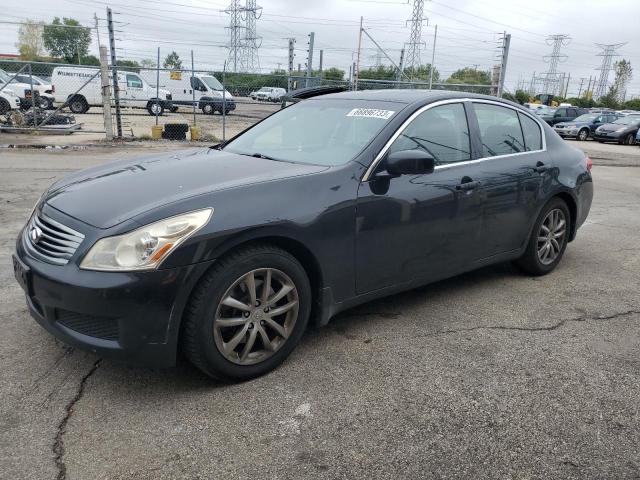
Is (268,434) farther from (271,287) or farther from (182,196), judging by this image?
(182,196)

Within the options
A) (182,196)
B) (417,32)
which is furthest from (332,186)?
(417,32)

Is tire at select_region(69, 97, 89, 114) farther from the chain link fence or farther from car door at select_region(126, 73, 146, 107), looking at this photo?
car door at select_region(126, 73, 146, 107)

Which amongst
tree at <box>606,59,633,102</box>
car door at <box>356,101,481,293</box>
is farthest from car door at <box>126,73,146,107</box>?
tree at <box>606,59,633,102</box>

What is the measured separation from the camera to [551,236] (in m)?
4.82

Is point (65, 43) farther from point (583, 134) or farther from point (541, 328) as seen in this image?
point (541, 328)

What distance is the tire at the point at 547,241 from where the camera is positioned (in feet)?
15.2

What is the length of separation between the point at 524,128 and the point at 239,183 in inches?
111

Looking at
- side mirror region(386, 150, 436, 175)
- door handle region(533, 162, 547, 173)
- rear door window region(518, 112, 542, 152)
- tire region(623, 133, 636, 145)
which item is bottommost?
tire region(623, 133, 636, 145)

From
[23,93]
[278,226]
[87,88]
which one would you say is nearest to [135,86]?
[87,88]

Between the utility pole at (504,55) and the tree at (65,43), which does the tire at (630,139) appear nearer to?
the utility pole at (504,55)

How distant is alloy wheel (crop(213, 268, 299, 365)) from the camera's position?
9.18 feet

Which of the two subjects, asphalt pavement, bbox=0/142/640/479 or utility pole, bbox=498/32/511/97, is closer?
asphalt pavement, bbox=0/142/640/479

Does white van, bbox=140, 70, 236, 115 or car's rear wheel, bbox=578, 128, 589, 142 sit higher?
white van, bbox=140, 70, 236, 115

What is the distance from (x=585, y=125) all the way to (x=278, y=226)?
2809cm
